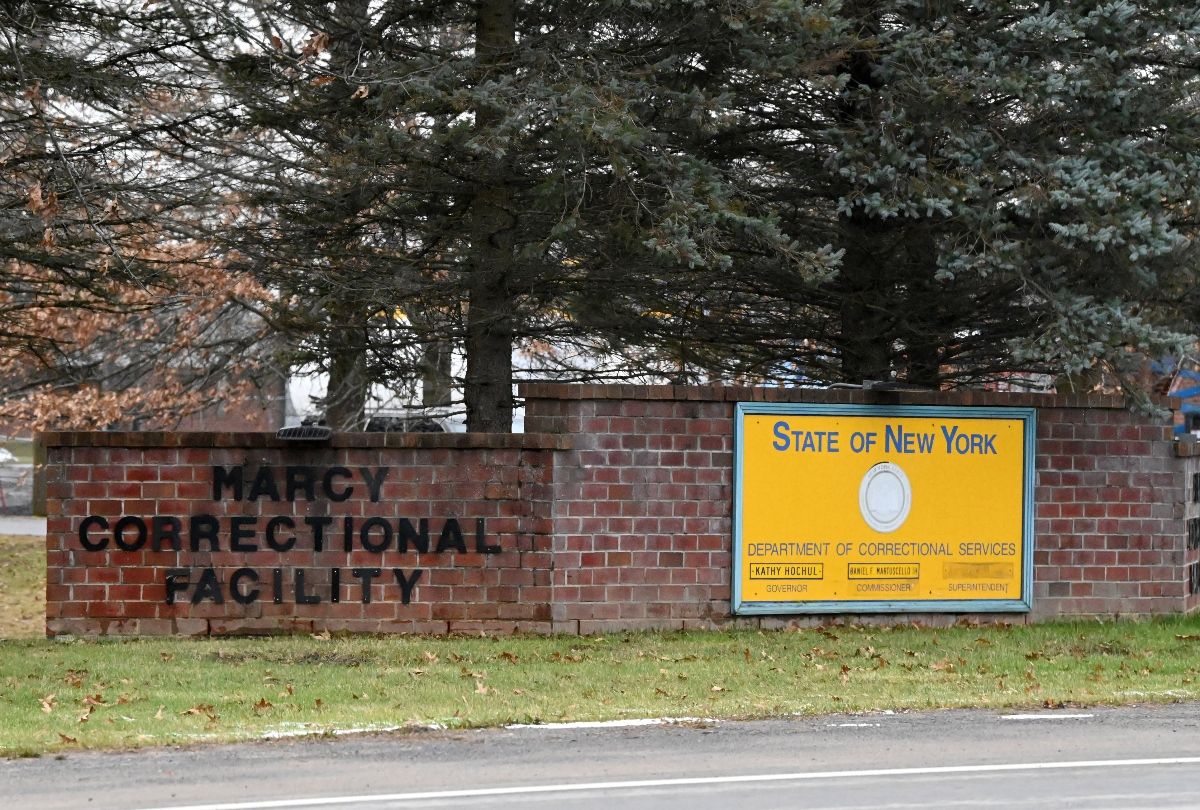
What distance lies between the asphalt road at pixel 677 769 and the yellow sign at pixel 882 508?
4.51 metres

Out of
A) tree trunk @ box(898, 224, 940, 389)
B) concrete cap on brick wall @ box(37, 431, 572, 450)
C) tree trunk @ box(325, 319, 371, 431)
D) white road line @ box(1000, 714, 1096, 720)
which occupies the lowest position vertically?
white road line @ box(1000, 714, 1096, 720)

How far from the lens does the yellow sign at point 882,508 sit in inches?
535

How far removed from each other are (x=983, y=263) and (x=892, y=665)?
11.7 feet

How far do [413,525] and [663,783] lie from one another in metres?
6.13

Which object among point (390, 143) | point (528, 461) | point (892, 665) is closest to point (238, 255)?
point (390, 143)

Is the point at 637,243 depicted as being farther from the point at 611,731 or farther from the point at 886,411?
the point at 611,731

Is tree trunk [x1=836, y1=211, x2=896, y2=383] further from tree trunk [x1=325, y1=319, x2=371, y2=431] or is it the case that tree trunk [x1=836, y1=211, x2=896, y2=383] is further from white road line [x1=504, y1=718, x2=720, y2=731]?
white road line [x1=504, y1=718, x2=720, y2=731]

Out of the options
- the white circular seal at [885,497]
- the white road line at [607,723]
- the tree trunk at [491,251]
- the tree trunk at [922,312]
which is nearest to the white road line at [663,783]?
the white road line at [607,723]

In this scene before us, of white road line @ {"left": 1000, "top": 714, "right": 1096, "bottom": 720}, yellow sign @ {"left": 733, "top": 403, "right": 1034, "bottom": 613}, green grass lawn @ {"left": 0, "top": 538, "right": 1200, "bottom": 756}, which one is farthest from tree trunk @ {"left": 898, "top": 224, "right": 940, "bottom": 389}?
white road line @ {"left": 1000, "top": 714, "right": 1096, "bottom": 720}

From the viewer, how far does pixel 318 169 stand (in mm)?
15289

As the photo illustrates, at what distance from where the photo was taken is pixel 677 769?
25.2 feet

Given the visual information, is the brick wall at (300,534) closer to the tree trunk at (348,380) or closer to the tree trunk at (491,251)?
the tree trunk at (491,251)

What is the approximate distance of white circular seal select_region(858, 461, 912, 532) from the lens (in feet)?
45.3

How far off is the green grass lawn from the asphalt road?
1.70ft
